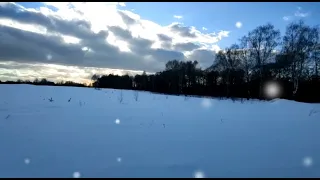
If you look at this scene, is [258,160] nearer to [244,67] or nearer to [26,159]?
[26,159]

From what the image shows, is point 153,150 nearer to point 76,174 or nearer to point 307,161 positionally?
point 76,174

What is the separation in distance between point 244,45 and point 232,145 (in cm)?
3523

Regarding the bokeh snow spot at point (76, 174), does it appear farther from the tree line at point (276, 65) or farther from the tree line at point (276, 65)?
the tree line at point (276, 65)

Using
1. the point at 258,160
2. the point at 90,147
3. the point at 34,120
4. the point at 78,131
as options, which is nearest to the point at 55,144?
the point at 90,147

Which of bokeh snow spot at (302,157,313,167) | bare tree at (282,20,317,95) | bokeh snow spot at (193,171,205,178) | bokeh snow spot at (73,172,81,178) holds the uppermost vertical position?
bare tree at (282,20,317,95)

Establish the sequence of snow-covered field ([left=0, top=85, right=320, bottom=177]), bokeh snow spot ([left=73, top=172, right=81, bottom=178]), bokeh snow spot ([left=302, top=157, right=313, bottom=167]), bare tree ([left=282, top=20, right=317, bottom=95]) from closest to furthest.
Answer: bokeh snow spot ([left=73, top=172, right=81, bottom=178])
snow-covered field ([left=0, top=85, right=320, bottom=177])
bokeh snow spot ([left=302, top=157, right=313, bottom=167])
bare tree ([left=282, top=20, right=317, bottom=95])

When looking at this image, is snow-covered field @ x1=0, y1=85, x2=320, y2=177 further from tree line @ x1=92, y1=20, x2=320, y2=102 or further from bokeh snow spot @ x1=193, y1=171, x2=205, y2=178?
A: tree line @ x1=92, y1=20, x2=320, y2=102

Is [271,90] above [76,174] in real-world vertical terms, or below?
above

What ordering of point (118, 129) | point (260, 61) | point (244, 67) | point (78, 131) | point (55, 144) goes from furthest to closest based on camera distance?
point (244, 67)
point (260, 61)
point (118, 129)
point (78, 131)
point (55, 144)

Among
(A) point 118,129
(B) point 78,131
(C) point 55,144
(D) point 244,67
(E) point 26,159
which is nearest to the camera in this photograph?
(E) point 26,159

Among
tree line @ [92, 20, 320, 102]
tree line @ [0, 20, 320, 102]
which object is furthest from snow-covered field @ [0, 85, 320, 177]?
tree line @ [92, 20, 320, 102]

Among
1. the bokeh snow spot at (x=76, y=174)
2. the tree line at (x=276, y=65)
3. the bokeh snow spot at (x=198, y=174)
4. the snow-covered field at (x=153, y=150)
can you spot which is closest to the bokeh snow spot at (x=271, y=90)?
the tree line at (x=276, y=65)

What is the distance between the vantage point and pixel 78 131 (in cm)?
544

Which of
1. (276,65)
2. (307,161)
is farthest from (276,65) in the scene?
(307,161)
